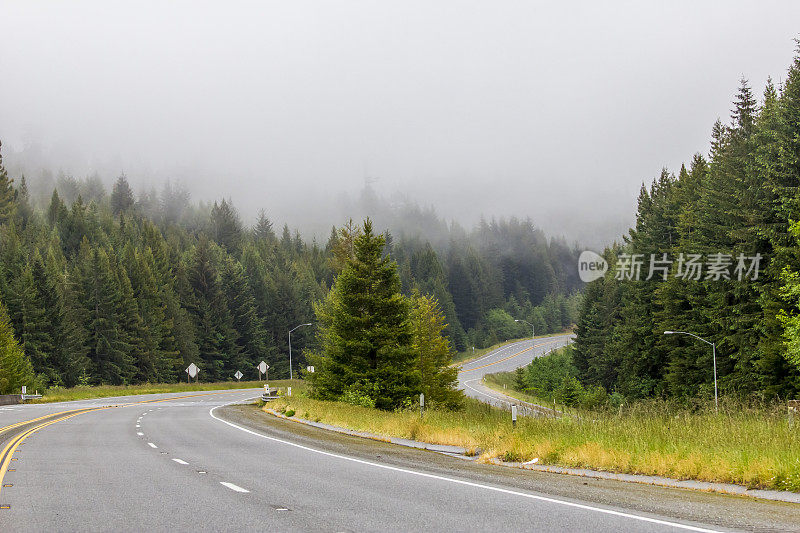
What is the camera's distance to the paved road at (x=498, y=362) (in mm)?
89688

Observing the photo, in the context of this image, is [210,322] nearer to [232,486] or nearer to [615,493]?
[232,486]

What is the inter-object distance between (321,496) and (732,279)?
40.0 metres

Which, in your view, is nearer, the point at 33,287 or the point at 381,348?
the point at 381,348

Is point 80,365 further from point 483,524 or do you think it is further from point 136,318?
point 483,524

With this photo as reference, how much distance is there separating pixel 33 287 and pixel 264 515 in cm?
8291

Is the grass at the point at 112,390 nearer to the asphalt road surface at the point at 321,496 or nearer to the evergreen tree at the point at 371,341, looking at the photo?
the evergreen tree at the point at 371,341

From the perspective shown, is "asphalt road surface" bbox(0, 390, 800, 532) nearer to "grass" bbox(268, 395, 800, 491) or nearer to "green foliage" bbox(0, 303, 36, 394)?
"grass" bbox(268, 395, 800, 491)

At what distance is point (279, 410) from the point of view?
3862 centimetres

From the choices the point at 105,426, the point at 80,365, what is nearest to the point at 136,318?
the point at 80,365

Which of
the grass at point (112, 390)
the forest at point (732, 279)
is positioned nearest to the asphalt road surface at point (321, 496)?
the forest at point (732, 279)

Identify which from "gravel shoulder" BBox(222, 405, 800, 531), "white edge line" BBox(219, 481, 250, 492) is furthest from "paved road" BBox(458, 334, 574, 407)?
"white edge line" BBox(219, 481, 250, 492)

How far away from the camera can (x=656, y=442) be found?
14250mm

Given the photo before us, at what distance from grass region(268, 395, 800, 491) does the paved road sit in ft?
192

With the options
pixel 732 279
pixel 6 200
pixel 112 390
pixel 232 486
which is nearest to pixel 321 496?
pixel 232 486
